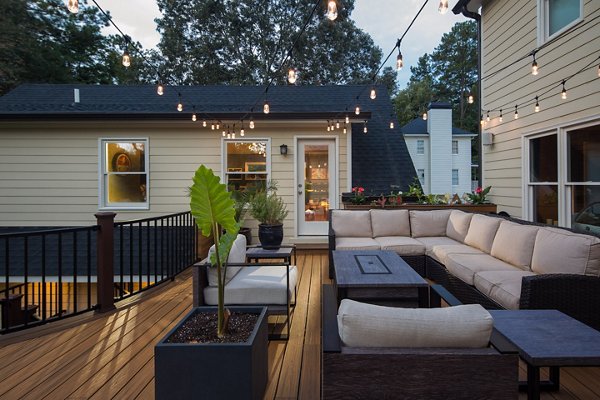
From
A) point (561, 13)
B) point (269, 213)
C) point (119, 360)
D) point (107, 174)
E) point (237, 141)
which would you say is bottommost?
point (119, 360)

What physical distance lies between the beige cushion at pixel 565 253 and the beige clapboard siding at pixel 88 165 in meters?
4.08

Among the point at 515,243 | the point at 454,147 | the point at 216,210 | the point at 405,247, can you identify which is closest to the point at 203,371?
the point at 216,210

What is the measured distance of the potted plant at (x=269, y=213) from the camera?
226 inches

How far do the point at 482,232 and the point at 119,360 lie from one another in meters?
4.06

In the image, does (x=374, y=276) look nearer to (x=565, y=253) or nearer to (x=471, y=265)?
(x=471, y=265)

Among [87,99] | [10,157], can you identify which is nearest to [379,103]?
[87,99]

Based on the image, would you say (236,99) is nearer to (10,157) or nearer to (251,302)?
(10,157)

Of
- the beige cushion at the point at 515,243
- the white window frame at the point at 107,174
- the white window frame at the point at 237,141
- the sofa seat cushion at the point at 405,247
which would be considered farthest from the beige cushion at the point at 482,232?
the white window frame at the point at 107,174

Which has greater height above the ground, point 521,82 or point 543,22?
point 543,22

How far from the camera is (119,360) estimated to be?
2.58 m

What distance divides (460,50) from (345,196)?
1062 inches

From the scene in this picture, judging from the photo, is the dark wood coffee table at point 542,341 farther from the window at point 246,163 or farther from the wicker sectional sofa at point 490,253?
the window at point 246,163

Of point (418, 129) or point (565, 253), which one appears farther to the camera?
point (418, 129)

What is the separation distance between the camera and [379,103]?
9180 mm
